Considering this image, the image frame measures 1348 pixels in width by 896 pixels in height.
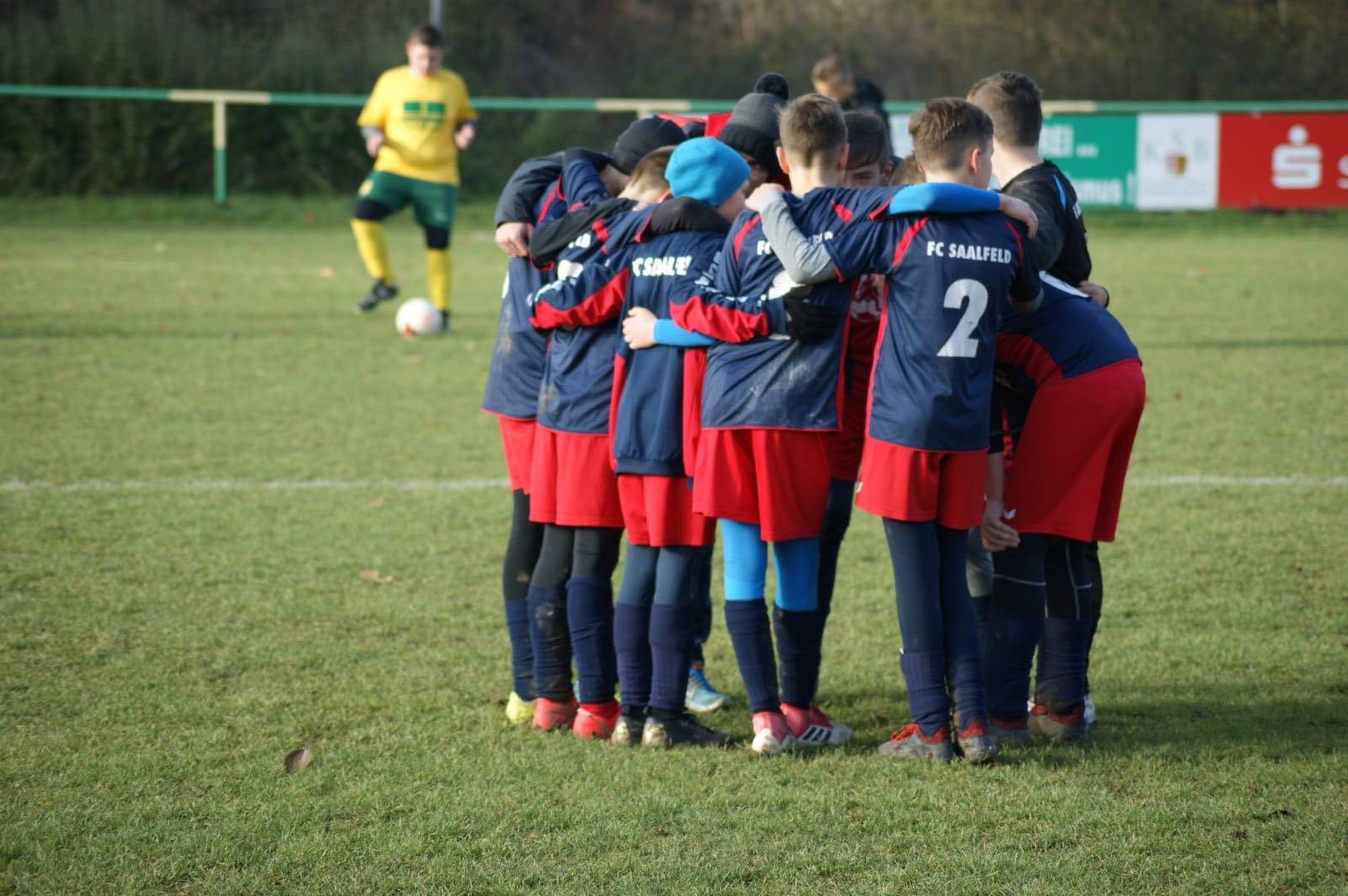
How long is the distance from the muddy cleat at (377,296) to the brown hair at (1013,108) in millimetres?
8731

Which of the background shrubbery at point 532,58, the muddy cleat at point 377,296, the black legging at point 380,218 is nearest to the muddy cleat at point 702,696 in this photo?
the black legging at point 380,218

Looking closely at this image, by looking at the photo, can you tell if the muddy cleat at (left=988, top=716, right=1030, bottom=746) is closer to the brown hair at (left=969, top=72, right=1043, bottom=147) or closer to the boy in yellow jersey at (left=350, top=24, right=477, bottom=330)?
the brown hair at (left=969, top=72, right=1043, bottom=147)

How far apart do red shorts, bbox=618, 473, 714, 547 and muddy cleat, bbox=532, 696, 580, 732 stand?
55 centimetres

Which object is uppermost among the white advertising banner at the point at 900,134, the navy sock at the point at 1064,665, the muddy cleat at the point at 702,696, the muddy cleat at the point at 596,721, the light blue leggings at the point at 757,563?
the white advertising banner at the point at 900,134

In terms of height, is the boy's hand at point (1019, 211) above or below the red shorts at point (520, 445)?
above

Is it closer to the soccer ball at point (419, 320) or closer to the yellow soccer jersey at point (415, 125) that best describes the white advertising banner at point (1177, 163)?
the yellow soccer jersey at point (415, 125)

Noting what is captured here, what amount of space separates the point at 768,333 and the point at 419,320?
7665 mm

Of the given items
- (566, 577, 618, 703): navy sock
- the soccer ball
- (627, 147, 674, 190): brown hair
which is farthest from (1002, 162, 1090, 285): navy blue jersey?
the soccer ball

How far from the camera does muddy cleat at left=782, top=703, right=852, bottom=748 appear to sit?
3.82 m

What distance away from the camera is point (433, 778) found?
3547 millimetres

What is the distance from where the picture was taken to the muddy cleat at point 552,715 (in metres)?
3.97

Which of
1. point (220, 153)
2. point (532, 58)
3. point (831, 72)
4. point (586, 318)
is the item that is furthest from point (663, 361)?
point (532, 58)

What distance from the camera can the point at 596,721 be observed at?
3912mm

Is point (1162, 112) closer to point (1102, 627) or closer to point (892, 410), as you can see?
point (1102, 627)
